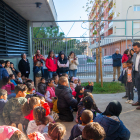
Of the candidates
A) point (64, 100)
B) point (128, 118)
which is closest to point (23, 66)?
point (64, 100)

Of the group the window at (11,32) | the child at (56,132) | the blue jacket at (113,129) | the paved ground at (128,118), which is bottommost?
the paved ground at (128,118)

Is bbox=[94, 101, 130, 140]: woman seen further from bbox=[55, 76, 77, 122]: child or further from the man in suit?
the man in suit

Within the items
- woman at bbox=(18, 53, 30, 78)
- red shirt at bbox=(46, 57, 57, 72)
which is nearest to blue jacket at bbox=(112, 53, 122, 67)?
red shirt at bbox=(46, 57, 57, 72)

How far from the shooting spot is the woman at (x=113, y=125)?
2.55 meters

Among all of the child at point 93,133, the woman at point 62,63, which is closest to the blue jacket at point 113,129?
the child at point 93,133

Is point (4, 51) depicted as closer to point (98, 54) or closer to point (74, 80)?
point (74, 80)

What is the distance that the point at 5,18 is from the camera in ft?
22.3

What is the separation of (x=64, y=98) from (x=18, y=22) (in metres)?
5.62

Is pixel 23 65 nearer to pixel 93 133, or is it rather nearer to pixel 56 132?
pixel 56 132

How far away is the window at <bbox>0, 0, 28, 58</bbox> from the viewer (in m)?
6.54

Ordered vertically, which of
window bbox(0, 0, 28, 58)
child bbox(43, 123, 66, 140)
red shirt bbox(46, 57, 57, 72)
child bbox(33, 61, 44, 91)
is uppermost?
window bbox(0, 0, 28, 58)

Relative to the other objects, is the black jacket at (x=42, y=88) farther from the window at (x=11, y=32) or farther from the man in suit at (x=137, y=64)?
the man in suit at (x=137, y=64)

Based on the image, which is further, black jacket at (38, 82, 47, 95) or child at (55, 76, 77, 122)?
black jacket at (38, 82, 47, 95)

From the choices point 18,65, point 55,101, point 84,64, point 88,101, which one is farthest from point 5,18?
point 84,64
